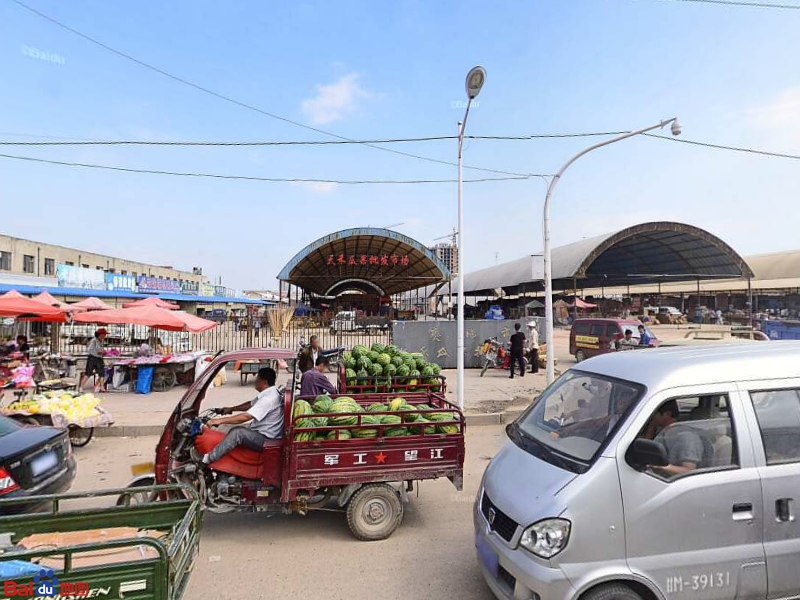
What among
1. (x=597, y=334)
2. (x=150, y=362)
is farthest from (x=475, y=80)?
(x=597, y=334)

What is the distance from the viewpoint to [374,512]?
4.59 m

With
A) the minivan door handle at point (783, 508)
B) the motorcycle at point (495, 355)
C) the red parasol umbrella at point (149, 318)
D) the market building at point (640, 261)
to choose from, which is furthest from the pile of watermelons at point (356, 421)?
the market building at point (640, 261)

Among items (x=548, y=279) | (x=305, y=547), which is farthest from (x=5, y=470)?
(x=548, y=279)

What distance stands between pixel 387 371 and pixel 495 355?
8.55 meters

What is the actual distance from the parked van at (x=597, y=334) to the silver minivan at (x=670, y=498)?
1229 cm

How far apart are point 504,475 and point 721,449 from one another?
1.45m

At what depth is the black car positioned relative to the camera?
4.07 m

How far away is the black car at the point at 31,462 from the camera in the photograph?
4.07 m

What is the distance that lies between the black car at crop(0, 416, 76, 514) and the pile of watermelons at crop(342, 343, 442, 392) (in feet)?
A: 12.7

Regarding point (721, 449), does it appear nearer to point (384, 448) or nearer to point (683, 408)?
point (683, 408)

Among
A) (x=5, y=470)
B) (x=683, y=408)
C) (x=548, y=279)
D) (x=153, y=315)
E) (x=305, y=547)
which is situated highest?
(x=548, y=279)

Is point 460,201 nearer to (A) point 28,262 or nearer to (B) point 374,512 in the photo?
(B) point 374,512

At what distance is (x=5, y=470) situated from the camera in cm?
405

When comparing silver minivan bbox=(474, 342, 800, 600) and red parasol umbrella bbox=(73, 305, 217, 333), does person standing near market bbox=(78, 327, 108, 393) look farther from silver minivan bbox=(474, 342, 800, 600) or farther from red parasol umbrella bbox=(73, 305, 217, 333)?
silver minivan bbox=(474, 342, 800, 600)
